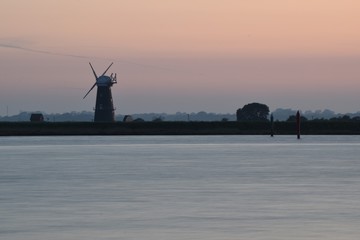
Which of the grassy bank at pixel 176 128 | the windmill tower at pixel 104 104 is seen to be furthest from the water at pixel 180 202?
the windmill tower at pixel 104 104

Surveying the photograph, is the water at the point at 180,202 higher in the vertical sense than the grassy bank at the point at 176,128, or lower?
lower

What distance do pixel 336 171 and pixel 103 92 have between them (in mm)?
126679

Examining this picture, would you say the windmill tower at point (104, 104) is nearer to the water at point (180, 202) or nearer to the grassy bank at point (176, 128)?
the grassy bank at point (176, 128)

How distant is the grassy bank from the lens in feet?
440

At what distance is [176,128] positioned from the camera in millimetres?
144125

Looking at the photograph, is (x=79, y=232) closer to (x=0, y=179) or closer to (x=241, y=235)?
(x=241, y=235)

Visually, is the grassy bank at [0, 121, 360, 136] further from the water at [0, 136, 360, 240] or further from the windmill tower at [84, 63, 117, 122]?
the water at [0, 136, 360, 240]

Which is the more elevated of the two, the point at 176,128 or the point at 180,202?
the point at 176,128

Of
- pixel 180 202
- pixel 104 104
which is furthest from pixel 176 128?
pixel 180 202

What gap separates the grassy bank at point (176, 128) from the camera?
134 metres

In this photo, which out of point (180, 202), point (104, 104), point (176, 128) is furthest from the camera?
point (104, 104)

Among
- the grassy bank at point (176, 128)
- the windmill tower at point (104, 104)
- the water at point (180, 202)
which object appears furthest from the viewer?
the windmill tower at point (104, 104)

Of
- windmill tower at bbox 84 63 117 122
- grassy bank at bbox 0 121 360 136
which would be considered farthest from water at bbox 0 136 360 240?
windmill tower at bbox 84 63 117 122

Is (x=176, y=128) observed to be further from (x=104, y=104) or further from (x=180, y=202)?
(x=180, y=202)
